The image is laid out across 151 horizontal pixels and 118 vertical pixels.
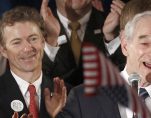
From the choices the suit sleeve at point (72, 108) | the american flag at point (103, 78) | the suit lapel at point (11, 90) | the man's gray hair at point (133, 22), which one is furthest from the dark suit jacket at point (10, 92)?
the american flag at point (103, 78)

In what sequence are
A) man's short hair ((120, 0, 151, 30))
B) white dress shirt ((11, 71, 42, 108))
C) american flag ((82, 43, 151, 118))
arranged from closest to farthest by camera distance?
american flag ((82, 43, 151, 118))
man's short hair ((120, 0, 151, 30))
white dress shirt ((11, 71, 42, 108))

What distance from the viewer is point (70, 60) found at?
1560mm

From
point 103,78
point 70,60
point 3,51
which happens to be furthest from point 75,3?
point 103,78

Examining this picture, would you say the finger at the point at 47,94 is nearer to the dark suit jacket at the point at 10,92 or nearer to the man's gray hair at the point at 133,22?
the dark suit jacket at the point at 10,92

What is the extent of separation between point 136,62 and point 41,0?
1.44ft

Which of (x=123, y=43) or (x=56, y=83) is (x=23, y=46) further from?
(x=123, y=43)

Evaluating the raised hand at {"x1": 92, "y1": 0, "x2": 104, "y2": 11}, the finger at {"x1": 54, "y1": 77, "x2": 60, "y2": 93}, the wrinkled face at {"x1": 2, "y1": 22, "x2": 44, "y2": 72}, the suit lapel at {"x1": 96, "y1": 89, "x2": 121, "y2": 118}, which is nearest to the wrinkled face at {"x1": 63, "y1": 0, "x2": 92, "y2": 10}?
the raised hand at {"x1": 92, "y1": 0, "x2": 104, "y2": 11}

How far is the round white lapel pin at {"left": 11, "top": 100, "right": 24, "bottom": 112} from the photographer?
1479 mm

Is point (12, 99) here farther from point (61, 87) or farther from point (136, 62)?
point (136, 62)

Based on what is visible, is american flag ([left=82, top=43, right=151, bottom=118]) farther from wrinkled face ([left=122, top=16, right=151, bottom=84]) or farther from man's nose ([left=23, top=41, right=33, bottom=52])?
man's nose ([left=23, top=41, right=33, bottom=52])

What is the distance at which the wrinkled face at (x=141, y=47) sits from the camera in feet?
4.36

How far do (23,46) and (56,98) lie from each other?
0.69 ft

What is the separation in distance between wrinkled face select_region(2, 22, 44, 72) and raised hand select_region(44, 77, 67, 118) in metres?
0.10

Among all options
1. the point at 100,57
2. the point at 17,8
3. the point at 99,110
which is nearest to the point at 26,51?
the point at 17,8
